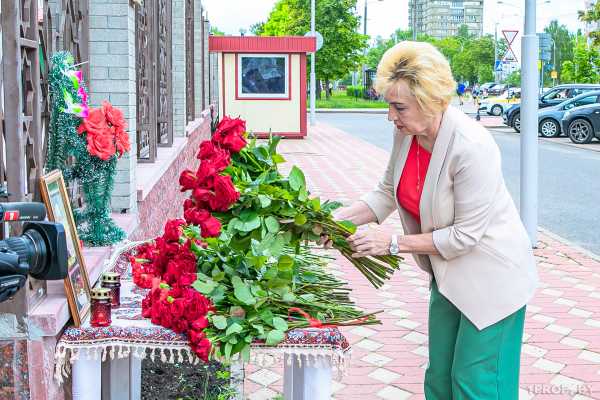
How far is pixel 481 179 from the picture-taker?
3270 millimetres

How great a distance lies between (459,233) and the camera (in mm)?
3291

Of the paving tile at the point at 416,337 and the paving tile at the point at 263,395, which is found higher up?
the paving tile at the point at 416,337

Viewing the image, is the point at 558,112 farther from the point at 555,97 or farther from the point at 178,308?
the point at 178,308

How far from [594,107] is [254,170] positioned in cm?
2349

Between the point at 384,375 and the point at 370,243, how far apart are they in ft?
6.29

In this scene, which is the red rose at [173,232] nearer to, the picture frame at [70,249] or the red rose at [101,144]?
the picture frame at [70,249]

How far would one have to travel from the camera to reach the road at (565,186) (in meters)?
11.1

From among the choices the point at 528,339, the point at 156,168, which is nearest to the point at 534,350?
the point at 528,339

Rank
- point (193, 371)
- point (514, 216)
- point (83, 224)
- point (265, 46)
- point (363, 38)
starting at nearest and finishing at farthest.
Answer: point (514, 216)
point (83, 224)
point (193, 371)
point (265, 46)
point (363, 38)

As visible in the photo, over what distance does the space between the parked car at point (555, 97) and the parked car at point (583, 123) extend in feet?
14.5

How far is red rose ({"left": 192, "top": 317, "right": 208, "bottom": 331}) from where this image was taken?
311cm

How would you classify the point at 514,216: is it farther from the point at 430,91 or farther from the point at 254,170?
the point at 254,170

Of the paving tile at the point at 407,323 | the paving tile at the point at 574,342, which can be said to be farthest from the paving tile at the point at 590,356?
the paving tile at the point at 407,323

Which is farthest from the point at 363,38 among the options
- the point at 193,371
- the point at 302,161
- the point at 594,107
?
the point at 193,371
